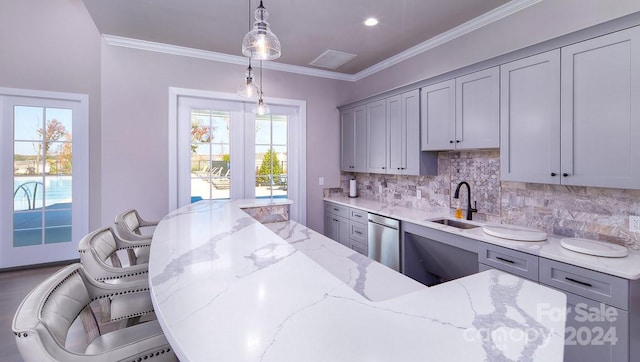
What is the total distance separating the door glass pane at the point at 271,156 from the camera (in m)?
4.20

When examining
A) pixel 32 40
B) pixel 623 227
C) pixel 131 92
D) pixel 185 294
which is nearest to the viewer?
pixel 185 294

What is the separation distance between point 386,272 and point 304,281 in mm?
602

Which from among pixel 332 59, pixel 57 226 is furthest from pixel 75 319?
pixel 57 226

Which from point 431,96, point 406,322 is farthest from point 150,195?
point 406,322

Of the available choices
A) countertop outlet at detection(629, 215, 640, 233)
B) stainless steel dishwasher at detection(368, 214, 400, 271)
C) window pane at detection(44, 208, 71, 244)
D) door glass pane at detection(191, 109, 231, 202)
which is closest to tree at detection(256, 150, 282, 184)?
door glass pane at detection(191, 109, 231, 202)

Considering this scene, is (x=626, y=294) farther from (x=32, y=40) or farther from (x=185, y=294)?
(x=32, y=40)

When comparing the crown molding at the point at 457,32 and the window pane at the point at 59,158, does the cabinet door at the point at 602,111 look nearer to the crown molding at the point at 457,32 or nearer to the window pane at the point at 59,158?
the crown molding at the point at 457,32

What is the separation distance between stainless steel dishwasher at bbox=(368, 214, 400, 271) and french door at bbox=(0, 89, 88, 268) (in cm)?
387

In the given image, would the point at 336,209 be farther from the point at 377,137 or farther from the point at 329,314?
the point at 329,314

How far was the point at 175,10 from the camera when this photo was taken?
2752 mm

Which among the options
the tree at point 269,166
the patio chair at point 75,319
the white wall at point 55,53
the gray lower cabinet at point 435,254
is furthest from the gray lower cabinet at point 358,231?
the white wall at point 55,53

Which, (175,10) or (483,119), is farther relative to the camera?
(175,10)

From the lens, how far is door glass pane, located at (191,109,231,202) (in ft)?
12.6

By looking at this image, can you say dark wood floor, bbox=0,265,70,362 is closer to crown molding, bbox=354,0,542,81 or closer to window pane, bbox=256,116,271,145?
window pane, bbox=256,116,271,145
